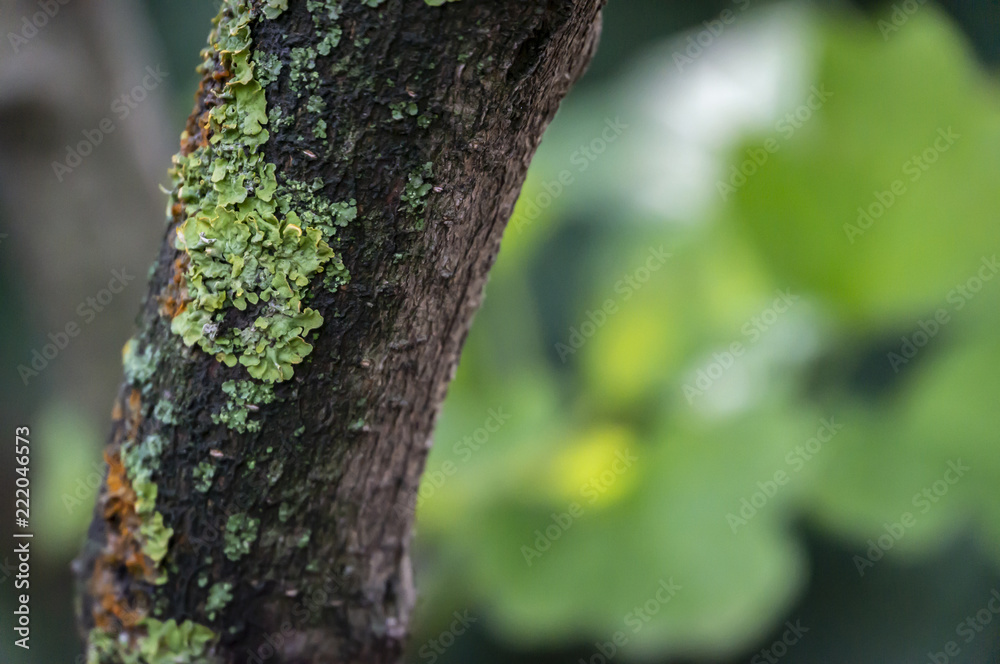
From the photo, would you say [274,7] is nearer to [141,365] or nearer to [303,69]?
[303,69]

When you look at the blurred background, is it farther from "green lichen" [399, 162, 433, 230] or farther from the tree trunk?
"green lichen" [399, 162, 433, 230]

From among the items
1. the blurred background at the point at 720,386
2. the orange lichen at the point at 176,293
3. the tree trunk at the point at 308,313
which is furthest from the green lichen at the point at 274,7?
the blurred background at the point at 720,386

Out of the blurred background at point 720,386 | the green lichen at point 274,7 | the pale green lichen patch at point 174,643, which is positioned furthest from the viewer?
the blurred background at point 720,386

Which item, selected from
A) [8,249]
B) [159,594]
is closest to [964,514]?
[159,594]

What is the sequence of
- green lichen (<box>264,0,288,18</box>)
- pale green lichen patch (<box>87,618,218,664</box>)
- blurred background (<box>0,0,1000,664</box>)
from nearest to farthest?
green lichen (<box>264,0,288,18</box>) < pale green lichen patch (<box>87,618,218,664</box>) < blurred background (<box>0,0,1000,664</box>)

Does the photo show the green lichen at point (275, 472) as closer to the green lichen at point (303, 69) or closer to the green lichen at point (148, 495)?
the green lichen at point (148, 495)

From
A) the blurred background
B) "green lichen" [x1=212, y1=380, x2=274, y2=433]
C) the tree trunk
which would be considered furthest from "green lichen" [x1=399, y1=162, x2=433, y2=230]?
the blurred background
